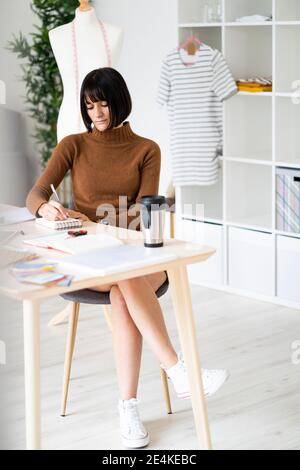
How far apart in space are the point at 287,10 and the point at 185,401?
6.82 ft

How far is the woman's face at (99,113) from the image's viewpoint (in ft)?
9.78

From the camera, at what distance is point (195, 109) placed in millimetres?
4434

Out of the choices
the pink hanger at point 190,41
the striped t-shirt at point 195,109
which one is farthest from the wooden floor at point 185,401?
the pink hanger at point 190,41

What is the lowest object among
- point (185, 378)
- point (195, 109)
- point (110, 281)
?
point (185, 378)

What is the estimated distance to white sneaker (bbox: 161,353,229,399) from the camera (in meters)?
2.52

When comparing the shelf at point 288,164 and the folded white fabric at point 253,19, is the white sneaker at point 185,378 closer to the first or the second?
the shelf at point 288,164

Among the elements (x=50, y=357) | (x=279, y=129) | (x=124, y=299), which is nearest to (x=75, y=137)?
(x=124, y=299)

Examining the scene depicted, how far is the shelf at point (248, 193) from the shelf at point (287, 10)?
817 millimetres

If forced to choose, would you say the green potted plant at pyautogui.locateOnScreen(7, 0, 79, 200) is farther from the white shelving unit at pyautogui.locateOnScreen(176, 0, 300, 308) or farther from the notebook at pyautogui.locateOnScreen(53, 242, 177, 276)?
the notebook at pyautogui.locateOnScreen(53, 242, 177, 276)
